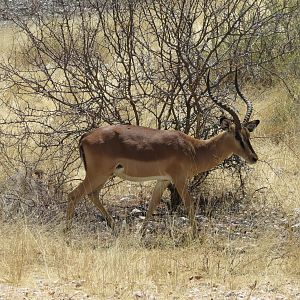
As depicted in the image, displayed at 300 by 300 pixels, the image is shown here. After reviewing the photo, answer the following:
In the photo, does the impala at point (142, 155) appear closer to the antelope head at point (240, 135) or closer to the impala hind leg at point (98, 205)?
the antelope head at point (240, 135)

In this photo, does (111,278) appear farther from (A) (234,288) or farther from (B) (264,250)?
(B) (264,250)

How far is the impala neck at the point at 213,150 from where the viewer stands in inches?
355

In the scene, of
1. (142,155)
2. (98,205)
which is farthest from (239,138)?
(98,205)

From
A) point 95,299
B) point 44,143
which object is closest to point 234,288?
point 95,299

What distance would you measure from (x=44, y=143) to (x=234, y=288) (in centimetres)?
448

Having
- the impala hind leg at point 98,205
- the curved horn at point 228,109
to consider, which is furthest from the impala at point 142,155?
the impala hind leg at point 98,205

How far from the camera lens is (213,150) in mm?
9055

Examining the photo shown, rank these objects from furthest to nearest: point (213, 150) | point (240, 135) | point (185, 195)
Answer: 1. point (213, 150)
2. point (240, 135)
3. point (185, 195)

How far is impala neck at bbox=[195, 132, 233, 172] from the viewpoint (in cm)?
902

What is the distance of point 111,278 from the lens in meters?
6.70

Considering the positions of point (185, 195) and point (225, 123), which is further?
point (225, 123)

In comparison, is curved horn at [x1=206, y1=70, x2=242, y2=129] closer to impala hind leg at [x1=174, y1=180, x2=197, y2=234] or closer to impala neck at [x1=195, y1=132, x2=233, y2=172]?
impala neck at [x1=195, y1=132, x2=233, y2=172]

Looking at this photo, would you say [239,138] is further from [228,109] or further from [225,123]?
[228,109]

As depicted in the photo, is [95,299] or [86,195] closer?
[95,299]
